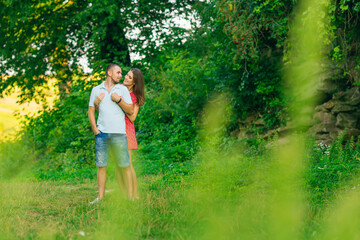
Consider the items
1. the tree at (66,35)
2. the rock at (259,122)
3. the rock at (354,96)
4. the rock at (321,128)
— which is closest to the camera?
the rock at (354,96)

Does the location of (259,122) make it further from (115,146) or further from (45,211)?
(45,211)

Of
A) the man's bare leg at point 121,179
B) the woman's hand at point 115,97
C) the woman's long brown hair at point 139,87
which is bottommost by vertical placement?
the man's bare leg at point 121,179

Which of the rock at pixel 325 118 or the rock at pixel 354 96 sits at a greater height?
the rock at pixel 354 96

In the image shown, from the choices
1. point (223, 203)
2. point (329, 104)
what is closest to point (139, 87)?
point (223, 203)

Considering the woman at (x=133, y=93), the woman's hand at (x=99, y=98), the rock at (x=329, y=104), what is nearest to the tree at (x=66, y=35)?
the rock at (x=329, y=104)

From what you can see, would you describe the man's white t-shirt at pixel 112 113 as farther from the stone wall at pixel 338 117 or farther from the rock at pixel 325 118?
the rock at pixel 325 118

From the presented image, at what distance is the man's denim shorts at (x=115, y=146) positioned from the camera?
5.39 meters

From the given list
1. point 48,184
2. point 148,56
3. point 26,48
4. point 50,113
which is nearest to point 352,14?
point 48,184

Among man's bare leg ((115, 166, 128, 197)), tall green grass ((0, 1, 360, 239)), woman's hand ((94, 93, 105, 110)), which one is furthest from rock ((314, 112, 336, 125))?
woman's hand ((94, 93, 105, 110))

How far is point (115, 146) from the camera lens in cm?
540

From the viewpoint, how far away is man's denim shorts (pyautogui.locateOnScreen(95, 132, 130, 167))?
17.7 feet

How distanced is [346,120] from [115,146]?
5.55m

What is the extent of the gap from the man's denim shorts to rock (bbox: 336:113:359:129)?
5344 millimetres

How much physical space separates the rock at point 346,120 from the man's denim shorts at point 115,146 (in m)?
5.34
